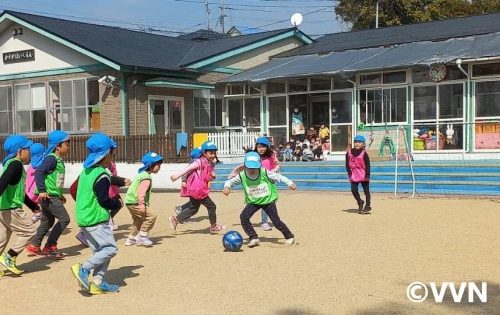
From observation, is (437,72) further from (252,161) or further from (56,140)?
(56,140)

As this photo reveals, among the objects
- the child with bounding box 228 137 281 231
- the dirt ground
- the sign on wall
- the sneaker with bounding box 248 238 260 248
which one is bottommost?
the dirt ground

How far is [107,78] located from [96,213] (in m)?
14.7

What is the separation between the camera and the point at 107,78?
2003 cm

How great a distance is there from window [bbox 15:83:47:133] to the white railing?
→ 728 cm

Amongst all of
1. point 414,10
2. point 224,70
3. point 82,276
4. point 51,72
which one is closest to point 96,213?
point 82,276

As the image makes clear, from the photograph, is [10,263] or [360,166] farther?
[360,166]

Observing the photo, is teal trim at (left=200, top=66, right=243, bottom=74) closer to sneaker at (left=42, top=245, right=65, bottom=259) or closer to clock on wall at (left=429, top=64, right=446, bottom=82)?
clock on wall at (left=429, top=64, right=446, bottom=82)

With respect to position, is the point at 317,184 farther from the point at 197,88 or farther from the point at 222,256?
the point at 222,256

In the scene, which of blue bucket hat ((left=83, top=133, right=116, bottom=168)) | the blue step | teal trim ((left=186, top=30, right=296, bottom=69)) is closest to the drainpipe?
the blue step

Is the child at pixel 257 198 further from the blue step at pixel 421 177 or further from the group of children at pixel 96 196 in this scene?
the blue step at pixel 421 177

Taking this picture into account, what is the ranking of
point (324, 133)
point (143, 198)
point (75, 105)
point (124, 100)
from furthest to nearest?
point (75, 105) → point (324, 133) → point (124, 100) → point (143, 198)

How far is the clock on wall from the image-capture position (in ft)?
58.5

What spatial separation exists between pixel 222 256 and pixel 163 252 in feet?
3.08

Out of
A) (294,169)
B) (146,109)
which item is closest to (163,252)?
(294,169)
